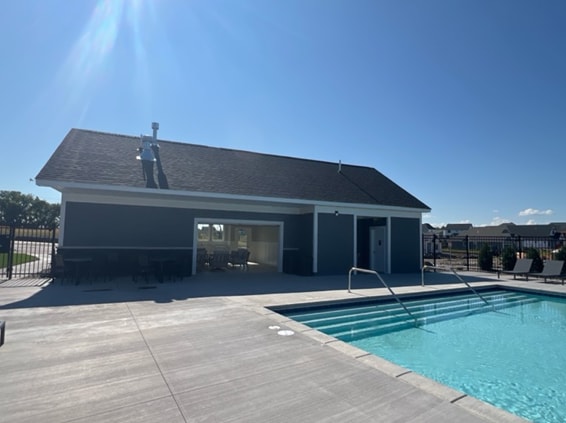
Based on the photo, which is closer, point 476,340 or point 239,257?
point 476,340

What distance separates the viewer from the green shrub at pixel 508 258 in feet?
49.7

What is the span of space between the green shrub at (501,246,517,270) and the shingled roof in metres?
4.30

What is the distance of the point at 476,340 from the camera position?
6.32 meters

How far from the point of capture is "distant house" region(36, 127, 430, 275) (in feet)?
35.2

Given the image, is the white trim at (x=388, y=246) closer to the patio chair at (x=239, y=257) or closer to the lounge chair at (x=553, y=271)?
the lounge chair at (x=553, y=271)

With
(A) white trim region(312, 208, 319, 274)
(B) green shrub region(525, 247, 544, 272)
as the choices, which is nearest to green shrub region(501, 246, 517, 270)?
(B) green shrub region(525, 247, 544, 272)

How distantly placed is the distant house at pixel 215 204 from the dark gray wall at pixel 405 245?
1.9 inches

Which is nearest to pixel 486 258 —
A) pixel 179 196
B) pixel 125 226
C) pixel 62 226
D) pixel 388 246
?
pixel 388 246

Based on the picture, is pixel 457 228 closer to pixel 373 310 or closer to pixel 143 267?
pixel 373 310

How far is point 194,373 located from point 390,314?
5786mm

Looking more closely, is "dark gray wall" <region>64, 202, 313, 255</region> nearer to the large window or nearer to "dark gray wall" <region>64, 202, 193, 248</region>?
"dark gray wall" <region>64, 202, 193, 248</region>

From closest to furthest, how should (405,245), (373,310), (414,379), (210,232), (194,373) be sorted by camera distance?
(414,379)
(194,373)
(373,310)
(405,245)
(210,232)

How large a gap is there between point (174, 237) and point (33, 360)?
8380mm

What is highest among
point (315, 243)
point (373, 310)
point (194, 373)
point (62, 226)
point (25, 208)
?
point (25, 208)
